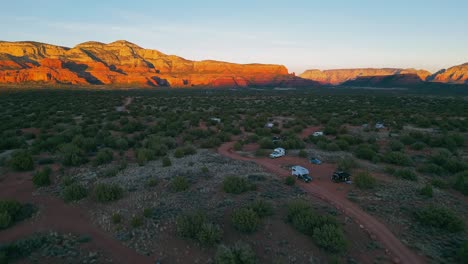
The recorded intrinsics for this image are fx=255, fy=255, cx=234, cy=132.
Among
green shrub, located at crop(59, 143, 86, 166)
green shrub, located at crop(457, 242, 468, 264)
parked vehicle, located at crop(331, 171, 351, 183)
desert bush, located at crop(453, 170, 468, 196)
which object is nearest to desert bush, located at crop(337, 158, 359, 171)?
parked vehicle, located at crop(331, 171, 351, 183)

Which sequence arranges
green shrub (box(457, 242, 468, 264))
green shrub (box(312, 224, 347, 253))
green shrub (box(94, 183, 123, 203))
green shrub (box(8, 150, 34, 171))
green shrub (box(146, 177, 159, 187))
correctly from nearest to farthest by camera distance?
green shrub (box(457, 242, 468, 264))
green shrub (box(312, 224, 347, 253))
green shrub (box(94, 183, 123, 203))
green shrub (box(146, 177, 159, 187))
green shrub (box(8, 150, 34, 171))

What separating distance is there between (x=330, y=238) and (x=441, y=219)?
206 inches

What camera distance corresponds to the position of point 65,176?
14594 mm

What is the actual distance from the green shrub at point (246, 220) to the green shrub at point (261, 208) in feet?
1.57

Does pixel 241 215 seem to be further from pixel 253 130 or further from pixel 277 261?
pixel 253 130

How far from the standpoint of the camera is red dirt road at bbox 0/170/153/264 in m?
9.12

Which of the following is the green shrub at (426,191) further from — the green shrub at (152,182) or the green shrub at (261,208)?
the green shrub at (152,182)

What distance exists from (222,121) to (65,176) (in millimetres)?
22702

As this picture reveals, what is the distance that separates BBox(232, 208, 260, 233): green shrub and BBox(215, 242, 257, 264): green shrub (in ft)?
4.00

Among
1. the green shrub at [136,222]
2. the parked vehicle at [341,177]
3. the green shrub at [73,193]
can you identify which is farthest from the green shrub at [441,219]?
the green shrub at [73,193]

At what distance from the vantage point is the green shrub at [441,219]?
10156 millimetres

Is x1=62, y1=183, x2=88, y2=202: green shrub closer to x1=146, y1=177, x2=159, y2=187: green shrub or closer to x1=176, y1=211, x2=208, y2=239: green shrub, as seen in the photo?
x1=146, y1=177, x2=159, y2=187: green shrub

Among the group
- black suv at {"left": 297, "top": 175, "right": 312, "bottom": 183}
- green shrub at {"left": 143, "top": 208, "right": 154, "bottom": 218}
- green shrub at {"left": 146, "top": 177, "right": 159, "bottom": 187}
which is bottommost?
black suv at {"left": 297, "top": 175, "right": 312, "bottom": 183}

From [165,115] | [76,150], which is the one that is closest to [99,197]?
[76,150]
